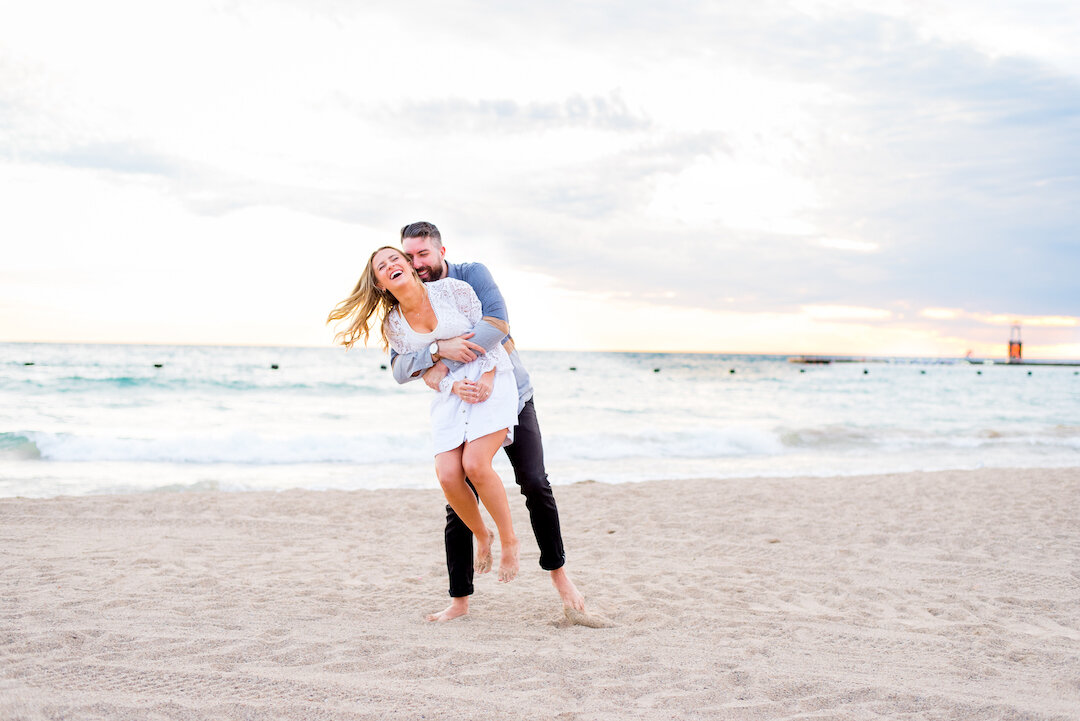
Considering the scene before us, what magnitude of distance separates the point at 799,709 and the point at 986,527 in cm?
502

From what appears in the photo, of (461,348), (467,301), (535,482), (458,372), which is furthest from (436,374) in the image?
(535,482)

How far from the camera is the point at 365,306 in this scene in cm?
371

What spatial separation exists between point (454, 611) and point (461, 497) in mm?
877

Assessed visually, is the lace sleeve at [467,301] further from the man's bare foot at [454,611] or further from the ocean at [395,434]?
the ocean at [395,434]

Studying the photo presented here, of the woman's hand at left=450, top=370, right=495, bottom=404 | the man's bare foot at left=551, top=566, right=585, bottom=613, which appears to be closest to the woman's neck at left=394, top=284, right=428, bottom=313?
the woman's hand at left=450, top=370, right=495, bottom=404

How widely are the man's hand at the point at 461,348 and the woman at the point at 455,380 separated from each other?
0.07 metres

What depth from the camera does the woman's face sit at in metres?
3.55

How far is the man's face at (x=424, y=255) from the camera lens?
12.1 ft

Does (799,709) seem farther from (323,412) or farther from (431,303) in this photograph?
(323,412)

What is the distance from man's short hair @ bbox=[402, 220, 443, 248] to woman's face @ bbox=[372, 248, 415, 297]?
14 cm

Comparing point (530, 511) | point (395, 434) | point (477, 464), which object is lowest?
point (395, 434)

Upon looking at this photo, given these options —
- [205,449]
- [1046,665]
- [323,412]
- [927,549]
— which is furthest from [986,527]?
[323,412]

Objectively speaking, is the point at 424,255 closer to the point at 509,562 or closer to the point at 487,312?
the point at 487,312

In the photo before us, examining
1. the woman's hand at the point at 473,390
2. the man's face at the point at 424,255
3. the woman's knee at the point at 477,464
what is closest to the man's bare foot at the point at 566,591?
the woman's knee at the point at 477,464
